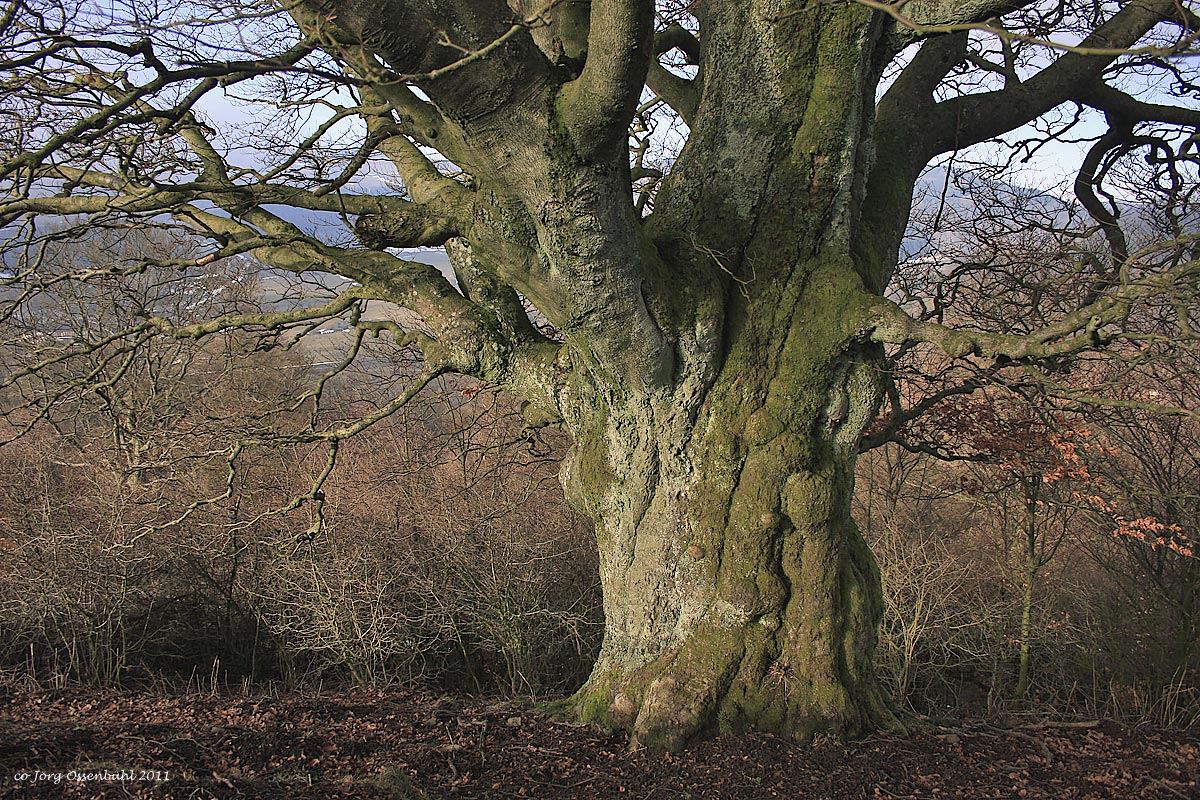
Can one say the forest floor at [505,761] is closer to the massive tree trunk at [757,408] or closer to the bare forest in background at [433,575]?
the massive tree trunk at [757,408]

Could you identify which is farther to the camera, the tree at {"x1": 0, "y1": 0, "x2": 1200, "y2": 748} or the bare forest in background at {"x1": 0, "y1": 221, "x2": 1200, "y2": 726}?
the bare forest in background at {"x1": 0, "y1": 221, "x2": 1200, "y2": 726}

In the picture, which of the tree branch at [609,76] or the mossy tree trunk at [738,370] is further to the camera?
the mossy tree trunk at [738,370]

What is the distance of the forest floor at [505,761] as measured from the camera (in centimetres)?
344

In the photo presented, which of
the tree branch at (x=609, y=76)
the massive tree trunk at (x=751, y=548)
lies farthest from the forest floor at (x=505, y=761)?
the tree branch at (x=609, y=76)

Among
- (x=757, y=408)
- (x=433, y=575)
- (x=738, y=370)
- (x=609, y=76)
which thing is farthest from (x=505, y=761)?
(x=433, y=575)

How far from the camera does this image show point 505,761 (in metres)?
3.99

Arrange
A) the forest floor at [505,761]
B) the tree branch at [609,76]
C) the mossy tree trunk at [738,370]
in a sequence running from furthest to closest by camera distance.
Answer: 1. the mossy tree trunk at [738,370]
2. the forest floor at [505,761]
3. the tree branch at [609,76]

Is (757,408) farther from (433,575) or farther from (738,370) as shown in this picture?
(433,575)

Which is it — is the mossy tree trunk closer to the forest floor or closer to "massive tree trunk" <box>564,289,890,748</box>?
"massive tree trunk" <box>564,289,890,748</box>

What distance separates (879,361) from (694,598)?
1.64m

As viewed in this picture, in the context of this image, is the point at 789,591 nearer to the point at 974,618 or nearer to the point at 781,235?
the point at 781,235

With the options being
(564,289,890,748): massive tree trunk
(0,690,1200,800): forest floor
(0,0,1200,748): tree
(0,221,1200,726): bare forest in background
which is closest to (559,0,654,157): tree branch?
(0,0,1200,748): tree

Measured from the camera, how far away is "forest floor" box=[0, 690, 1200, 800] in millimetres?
3436

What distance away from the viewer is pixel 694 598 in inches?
170
